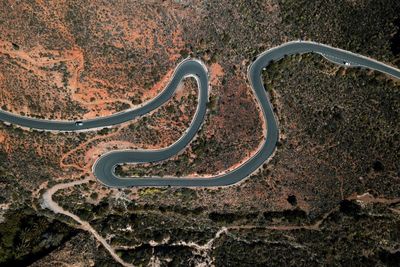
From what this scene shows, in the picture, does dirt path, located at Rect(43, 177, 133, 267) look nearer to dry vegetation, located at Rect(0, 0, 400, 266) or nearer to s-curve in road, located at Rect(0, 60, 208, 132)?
dry vegetation, located at Rect(0, 0, 400, 266)

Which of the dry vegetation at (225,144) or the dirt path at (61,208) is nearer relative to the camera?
the dry vegetation at (225,144)

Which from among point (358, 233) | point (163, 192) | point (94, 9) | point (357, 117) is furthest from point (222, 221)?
point (94, 9)

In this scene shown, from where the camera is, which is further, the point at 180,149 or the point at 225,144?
the point at 225,144

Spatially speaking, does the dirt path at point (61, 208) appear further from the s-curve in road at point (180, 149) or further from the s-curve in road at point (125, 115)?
the s-curve in road at point (125, 115)

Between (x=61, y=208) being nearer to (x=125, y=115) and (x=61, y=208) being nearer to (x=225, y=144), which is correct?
(x=125, y=115)

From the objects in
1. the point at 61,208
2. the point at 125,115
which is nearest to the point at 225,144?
the point at 125,115

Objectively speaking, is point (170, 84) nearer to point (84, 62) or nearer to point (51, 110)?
point (84, 62)

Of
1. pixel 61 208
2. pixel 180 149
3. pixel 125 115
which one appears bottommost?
pixel 61 208

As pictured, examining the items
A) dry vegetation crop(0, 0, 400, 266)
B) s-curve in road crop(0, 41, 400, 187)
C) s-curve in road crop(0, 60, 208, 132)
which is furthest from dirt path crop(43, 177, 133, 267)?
s-curve in road crop(0, 60, 208, 132)

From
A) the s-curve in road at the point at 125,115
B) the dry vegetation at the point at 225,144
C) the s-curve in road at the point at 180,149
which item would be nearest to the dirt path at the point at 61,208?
the dry vegetation at the point at 225,144

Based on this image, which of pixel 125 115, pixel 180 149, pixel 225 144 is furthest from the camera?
pixel 225 144

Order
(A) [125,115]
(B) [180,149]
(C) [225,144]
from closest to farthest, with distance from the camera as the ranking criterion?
(A) [125,115] → (B) [180,149] → (C) [225,144]

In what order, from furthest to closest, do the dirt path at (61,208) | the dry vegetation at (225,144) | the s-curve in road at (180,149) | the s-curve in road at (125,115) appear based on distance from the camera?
1. the s-curve in road at (180,149)
2. the dirt path at (61,208)
3. the s-curve in road at (125,115)
4. the dry vegetation at (225,144)
